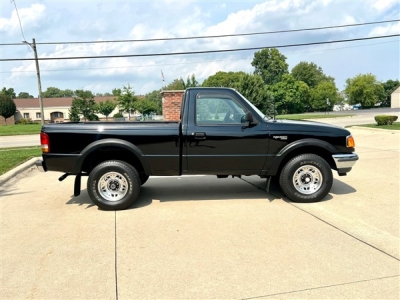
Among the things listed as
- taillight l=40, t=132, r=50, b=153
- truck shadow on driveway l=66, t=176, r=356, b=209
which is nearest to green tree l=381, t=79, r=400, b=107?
truck shadow on driveway l=66, t=176, r=356, b=209

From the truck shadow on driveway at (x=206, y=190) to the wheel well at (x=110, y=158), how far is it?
0.66 metres

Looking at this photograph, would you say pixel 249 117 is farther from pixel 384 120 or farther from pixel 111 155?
pixel 384 120

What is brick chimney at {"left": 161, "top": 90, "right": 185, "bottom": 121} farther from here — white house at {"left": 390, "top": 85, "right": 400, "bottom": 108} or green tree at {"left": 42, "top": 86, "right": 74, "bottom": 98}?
green tree at {"left": 42, "top": 86, "right": 74, "bottom": 98}

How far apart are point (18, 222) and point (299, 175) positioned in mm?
4381

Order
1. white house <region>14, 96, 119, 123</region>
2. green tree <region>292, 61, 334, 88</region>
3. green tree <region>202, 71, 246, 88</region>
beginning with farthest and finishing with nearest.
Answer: green tree <region>292, 61, 334, 88</region> → green tree <region>202, 71, 246, 88</region> → white house <region>14, 96, 119, 123</region>

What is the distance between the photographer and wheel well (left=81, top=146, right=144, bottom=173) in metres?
5.30

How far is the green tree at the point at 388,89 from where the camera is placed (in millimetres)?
93037

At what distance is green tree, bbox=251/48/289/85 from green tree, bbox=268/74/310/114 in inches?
483

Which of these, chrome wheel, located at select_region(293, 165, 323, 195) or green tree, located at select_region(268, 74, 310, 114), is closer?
chrome wheel, located at select_region(293, 165, 323, 195)

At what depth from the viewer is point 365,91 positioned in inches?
3292

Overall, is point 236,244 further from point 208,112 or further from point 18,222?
point 18,222

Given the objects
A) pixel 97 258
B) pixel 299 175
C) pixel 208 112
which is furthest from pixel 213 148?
pixel 97 258

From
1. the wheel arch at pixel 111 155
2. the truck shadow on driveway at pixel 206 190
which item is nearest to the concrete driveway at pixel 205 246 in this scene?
the truck shadow on driveway at pixel 206 190

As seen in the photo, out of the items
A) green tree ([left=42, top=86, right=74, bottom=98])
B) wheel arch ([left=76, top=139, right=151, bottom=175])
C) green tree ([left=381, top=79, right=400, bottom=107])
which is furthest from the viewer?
green tree ([left=42, top=86, right=74, bottom=98])
